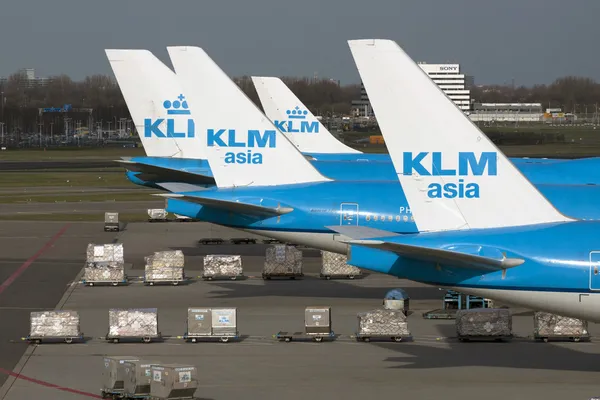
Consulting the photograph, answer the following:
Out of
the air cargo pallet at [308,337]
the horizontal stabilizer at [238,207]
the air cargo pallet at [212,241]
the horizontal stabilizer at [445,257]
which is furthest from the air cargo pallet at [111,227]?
the horizontal stabilizer at [445,257]

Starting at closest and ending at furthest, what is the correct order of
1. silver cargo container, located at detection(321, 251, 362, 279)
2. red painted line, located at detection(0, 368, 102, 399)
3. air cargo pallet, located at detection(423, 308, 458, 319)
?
red painted line, located at detection(0, 368, 102, 399) → air cargo pallet, located at detection(423, 308, 458, 319) → silver cargo container, located at detection(321, 251, 362, 279)

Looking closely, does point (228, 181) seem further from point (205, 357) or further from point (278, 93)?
point (278, 93)

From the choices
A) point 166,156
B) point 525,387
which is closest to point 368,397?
point 525,387

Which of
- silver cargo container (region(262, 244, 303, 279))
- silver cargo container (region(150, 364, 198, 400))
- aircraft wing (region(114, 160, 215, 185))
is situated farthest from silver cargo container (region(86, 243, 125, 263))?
silver cargo container (region(150, 364, 198, 400))

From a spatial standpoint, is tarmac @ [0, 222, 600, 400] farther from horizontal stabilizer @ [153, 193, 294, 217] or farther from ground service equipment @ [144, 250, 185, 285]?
horizontal stabilizer @ [153, 193, 294, 217]

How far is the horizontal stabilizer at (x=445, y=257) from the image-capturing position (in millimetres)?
24562

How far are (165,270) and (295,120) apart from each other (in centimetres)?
3080

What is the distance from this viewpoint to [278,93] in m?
74.4

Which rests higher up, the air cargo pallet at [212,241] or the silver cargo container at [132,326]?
the air cargo pallet at [212,241]

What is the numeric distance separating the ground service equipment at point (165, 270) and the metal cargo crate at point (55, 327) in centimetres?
1180

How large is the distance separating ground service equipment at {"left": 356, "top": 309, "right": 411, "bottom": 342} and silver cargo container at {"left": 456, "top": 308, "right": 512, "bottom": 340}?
164cm

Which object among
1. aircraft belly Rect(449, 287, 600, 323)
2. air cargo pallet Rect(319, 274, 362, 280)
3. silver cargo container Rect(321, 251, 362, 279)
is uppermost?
aircraft belly Rect(449, 287, 600, 323)

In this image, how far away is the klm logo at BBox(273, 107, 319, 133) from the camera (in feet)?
240

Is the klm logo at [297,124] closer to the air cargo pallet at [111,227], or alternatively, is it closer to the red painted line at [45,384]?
the air cargo pallet at [111,227]
